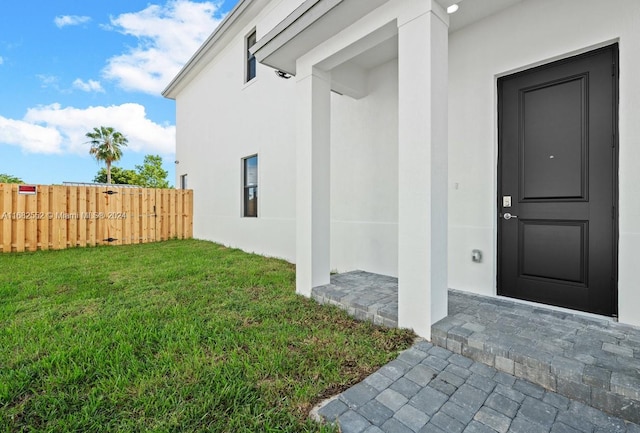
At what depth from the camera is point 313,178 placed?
343cm

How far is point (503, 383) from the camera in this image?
176cm

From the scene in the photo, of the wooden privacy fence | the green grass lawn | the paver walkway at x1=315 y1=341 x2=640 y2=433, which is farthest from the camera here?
the wooden privacy fence

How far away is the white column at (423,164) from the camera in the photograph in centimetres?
226

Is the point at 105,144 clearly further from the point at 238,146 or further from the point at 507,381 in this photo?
the point at 507,381

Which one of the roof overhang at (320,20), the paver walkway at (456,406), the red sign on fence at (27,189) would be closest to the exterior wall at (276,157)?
the roof overhang at (320,20)

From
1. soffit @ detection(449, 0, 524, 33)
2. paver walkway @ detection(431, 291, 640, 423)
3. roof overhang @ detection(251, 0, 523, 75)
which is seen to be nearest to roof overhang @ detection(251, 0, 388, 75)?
roof overhang @ detection(251, 0, 523, 75)

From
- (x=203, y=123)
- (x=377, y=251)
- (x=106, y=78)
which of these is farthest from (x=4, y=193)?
(x=106, y=78)

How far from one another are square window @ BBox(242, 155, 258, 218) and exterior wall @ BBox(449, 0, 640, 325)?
480 cm

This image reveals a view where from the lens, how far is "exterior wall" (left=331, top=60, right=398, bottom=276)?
13.0 feet

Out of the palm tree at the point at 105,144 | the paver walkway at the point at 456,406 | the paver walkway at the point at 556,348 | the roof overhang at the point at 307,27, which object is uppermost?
the palm tree at the point at 105,144

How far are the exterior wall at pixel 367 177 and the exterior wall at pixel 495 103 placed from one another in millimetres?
838

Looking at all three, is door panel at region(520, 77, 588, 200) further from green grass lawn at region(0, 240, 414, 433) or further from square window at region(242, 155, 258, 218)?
square window at region(242, 155, 258, 218)

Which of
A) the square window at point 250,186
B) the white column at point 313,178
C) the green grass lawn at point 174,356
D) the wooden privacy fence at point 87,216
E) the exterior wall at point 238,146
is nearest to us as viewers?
the green grass lawn at point 174,356

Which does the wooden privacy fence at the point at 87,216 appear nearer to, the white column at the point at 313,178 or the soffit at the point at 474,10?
the white column at the point at 313,178
